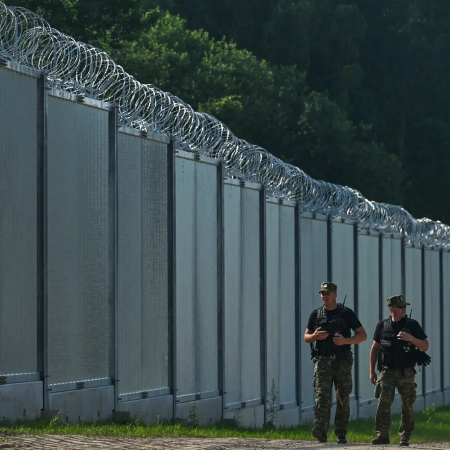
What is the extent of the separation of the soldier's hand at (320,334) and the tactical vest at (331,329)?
47mm

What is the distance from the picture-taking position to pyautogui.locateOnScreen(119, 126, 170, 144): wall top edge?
562 inches

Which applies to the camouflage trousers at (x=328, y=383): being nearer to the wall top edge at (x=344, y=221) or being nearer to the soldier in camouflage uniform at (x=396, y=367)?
the soldier in camouflage uniform at (x=396, y=367)

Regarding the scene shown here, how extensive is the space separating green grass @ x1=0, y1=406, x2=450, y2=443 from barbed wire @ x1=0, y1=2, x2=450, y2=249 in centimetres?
331

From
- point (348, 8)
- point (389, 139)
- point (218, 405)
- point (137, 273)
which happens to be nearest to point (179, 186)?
point (137, 273)

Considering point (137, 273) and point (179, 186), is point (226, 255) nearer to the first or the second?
point (179, 186)

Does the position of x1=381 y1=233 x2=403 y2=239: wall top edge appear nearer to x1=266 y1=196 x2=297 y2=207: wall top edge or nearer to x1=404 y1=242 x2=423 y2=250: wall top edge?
x1=404 y1=242 x2=423 y2=250: wall top edge

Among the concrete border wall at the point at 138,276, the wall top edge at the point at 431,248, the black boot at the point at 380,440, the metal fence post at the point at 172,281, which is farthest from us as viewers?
the wall top edge at the point at 431,248

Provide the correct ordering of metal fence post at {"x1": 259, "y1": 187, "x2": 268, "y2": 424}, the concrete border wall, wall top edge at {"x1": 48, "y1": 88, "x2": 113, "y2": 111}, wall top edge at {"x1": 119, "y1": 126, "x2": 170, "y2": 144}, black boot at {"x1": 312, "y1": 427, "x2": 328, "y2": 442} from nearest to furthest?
the concrete border wall
wall top edge at {"x1": 48, "y1": 88, "x2": 113, "y2": 111}
black boot at {"x1": 312, "y1": 427, "x2": 328, "y2": 442}
wall top edge at {"x1": 119, "y1": 126, "x2": 170, "y2": 144}
metal fence post at {"x1": 259, "y1": 187, "x2": 268, "y2": 424}

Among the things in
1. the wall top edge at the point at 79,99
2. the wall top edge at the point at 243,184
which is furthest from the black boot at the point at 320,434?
the wall top edge at the point at 243,184

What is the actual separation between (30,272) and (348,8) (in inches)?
1977

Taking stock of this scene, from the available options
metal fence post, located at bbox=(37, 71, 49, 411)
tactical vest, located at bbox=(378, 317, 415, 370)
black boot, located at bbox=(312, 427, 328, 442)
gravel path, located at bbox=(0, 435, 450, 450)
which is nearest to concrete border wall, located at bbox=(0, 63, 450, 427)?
metal fence post, located at bbox=(37, 71, 49, 411)

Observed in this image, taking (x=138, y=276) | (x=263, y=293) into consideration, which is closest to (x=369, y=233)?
(x=263, y=293)

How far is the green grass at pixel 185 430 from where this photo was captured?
11.3 meters

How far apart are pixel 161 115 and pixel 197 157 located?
111 cm
